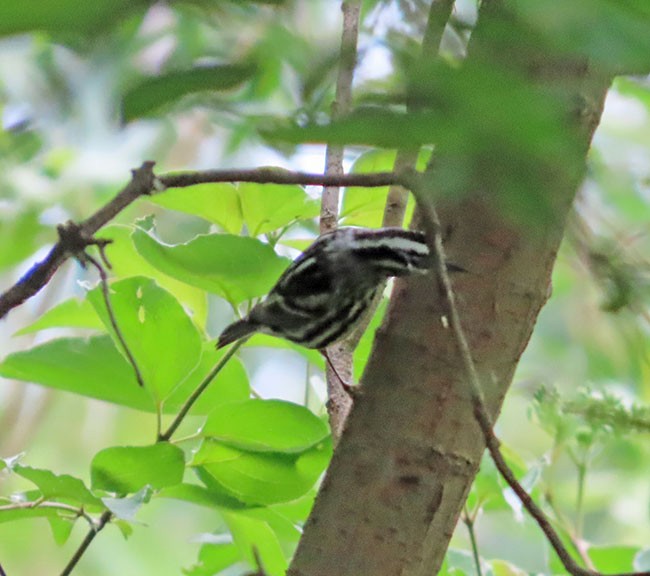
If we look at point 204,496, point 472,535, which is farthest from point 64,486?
point 472,535

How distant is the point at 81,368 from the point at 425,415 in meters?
0.33

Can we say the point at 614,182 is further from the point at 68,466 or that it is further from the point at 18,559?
the point at 68,466

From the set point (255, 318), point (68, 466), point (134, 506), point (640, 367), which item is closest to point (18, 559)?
point (68, 466)

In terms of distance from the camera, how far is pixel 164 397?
0.86m

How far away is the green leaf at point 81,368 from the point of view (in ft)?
2.79

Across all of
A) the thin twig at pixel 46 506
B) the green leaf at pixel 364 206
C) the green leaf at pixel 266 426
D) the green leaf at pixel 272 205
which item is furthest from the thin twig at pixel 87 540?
the green leaf at pixel 364 206

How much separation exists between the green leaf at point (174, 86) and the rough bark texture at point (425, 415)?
18.0 inches

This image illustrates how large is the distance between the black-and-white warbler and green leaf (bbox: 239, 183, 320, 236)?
0.40 ft

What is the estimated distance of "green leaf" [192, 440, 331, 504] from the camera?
2.76ft

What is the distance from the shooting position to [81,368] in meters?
0.86

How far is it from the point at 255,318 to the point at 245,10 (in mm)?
797

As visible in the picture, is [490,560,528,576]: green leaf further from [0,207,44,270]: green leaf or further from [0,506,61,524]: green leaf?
[0,207,44,270]: green leaf

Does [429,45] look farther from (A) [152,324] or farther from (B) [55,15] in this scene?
(A) [152,324]

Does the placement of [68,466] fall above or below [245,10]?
above
